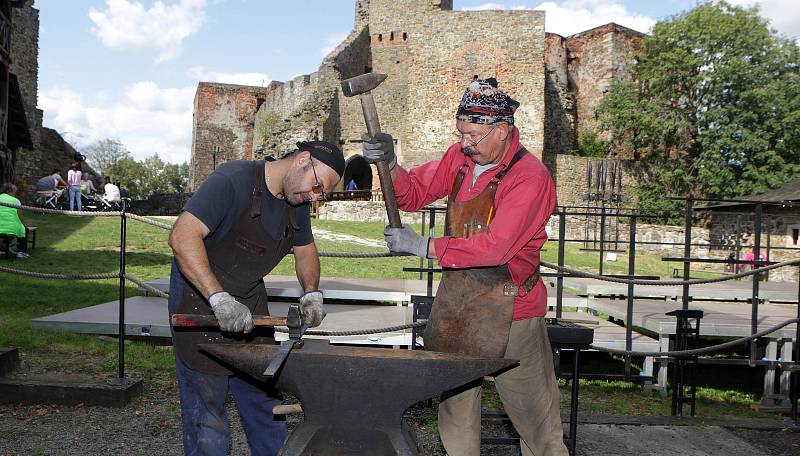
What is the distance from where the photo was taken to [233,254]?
8.59ft

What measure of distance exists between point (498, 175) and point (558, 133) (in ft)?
98.9

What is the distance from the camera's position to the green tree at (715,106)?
78.1 feet

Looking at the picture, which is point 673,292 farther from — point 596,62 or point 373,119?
point 596,62

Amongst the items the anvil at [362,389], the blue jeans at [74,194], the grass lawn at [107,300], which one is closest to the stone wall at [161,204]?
the blue jeans at [74,194]

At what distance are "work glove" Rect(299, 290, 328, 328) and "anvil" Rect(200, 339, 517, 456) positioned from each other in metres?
0.48

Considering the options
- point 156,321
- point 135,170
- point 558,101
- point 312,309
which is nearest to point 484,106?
point 312,309

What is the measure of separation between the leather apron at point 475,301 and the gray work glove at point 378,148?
1.18 ft

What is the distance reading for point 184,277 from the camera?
2.59 m

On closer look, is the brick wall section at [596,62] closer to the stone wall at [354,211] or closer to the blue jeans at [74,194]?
the stone wall at [354,211]

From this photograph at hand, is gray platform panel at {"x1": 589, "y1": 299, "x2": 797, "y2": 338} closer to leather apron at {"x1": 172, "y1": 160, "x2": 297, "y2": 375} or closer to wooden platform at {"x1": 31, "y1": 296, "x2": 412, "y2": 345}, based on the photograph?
wooden platform at {"x1": 31, "y1": 296, "x2": 412, "y2": 345}

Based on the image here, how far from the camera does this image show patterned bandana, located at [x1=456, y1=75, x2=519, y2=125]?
99.3 inches

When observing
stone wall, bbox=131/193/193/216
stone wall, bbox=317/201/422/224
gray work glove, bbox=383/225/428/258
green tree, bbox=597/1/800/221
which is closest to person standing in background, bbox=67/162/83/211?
stone wall, bbox=317/201/422/224

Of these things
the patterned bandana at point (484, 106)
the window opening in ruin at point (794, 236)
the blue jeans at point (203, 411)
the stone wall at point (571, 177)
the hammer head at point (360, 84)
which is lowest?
the blue jeans at point (203, 411)

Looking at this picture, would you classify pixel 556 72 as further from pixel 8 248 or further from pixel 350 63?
pixel 8 248
